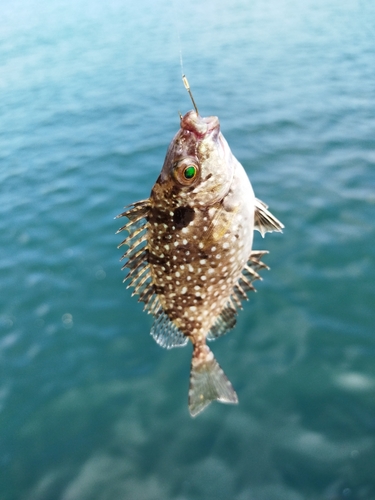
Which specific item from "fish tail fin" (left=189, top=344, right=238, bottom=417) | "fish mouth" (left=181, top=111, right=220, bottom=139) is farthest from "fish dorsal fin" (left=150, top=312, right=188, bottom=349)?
"fish mouth" (left=181, top=111, right=220, bottom=139)

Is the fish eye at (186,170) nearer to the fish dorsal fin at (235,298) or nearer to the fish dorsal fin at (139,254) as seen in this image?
the fish dorsal fin at (139,254)

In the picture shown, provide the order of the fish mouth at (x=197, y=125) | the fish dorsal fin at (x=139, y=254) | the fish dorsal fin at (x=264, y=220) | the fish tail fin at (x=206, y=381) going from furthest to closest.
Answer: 1. the fish tail fin at (x=206, y=381)
2. the fish dorsal fin at (x=264, y=220)
3. the fish dorsal fin at (x=139, y=254)
4. the fish mouth at (x=197, y=125)

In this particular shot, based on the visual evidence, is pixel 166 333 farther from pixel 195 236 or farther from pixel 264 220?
pixel 264 220

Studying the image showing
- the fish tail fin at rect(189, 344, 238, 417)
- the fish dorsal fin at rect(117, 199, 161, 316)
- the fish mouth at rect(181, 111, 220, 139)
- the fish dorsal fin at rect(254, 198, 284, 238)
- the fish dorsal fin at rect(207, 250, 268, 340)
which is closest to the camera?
the fish mouth at rect(181, 111, 220, 139)

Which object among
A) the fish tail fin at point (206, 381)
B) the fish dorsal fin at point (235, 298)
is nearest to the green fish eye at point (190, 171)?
the fish dorsal fin at point (235, 298)

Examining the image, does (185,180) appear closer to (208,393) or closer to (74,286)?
(208,393)

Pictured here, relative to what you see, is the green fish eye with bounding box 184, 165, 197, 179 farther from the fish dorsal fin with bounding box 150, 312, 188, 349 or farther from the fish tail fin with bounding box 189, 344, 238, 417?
the fish tail fin with bounding box 189, 344, 238, 417
